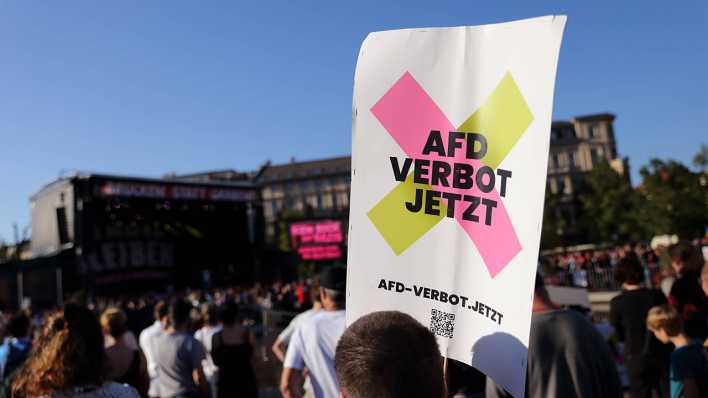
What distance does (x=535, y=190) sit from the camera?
1.73 metres

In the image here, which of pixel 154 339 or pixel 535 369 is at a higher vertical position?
pixel 535 369

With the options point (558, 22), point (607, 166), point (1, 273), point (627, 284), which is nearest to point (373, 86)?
point (558, 22)

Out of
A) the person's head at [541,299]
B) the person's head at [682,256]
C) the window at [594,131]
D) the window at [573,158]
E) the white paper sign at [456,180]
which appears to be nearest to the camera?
the white paper sign at [456,180]

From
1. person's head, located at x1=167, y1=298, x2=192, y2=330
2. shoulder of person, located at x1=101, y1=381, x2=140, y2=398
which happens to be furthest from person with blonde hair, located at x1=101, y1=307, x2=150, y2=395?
shoulder of person, located at x1=101, y1=381, x2=140, y2=398

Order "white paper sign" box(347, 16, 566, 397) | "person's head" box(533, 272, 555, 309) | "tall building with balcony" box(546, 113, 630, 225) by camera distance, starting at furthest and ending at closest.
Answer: "tall building with balcony" box(546, 113, 630, 225), "person's head" box(533, 272, 555, 309), "white paper sign" box(347, 16, 566, 397)

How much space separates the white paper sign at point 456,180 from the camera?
5.74 feet

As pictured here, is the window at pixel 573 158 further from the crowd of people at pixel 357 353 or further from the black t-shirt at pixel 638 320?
the black t-shirt at pixel 638 320

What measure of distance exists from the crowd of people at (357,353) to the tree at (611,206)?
165ft

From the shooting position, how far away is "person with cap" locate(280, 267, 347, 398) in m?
3.57

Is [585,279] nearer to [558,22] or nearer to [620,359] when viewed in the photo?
[620,359]

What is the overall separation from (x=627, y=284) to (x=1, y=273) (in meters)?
24.6

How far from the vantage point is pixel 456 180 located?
2.00 m

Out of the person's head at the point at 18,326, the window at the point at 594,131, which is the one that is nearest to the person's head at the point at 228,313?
the person's head at the point at 18,326

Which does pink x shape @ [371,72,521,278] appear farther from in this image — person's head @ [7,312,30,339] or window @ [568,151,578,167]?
Answer: window @ [568,151,578,167]
